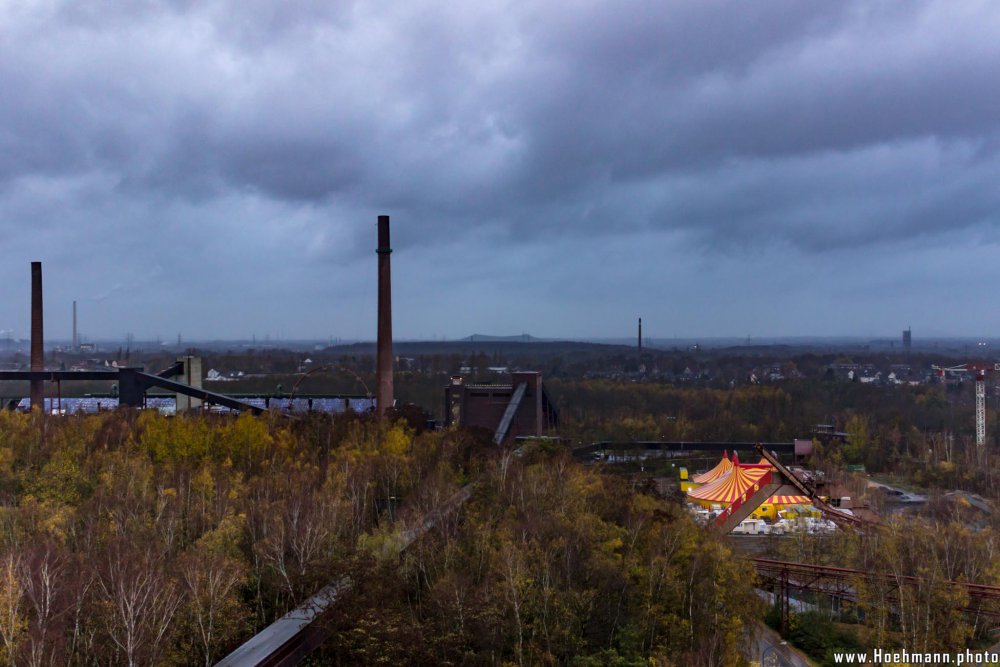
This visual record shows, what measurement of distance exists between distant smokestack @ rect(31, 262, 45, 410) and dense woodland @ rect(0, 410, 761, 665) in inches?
873

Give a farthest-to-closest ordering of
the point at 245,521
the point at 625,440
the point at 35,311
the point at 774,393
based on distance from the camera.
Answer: the point at 774,393
the point at 625,440
the point at 35,311
the point at 245,521

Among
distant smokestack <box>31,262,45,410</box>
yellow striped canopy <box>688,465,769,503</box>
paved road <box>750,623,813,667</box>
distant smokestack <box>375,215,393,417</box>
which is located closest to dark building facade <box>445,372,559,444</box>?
distant smokestack <box>375,215,393,417</box>

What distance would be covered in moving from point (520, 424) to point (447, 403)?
6.29 m

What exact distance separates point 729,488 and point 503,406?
21075mm

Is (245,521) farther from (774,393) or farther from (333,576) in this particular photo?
(774,393)

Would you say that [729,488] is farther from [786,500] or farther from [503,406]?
[503,406]

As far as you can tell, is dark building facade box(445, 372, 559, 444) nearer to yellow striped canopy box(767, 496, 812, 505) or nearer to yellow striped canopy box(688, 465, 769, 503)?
yellow striped canopy box(688, 465, 769, 503)

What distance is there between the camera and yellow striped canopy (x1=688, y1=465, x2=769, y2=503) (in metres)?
34.5

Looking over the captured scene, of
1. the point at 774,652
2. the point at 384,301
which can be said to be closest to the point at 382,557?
the point at 774,652

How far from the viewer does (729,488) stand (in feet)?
115

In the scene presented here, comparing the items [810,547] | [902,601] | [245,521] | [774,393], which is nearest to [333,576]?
[245,521]

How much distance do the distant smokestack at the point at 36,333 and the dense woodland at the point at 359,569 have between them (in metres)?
22.2

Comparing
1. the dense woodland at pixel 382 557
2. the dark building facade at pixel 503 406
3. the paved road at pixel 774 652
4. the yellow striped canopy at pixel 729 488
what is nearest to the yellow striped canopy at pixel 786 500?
the yellow striped canopy at pixel 729 488

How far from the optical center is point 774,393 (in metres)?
82.1
